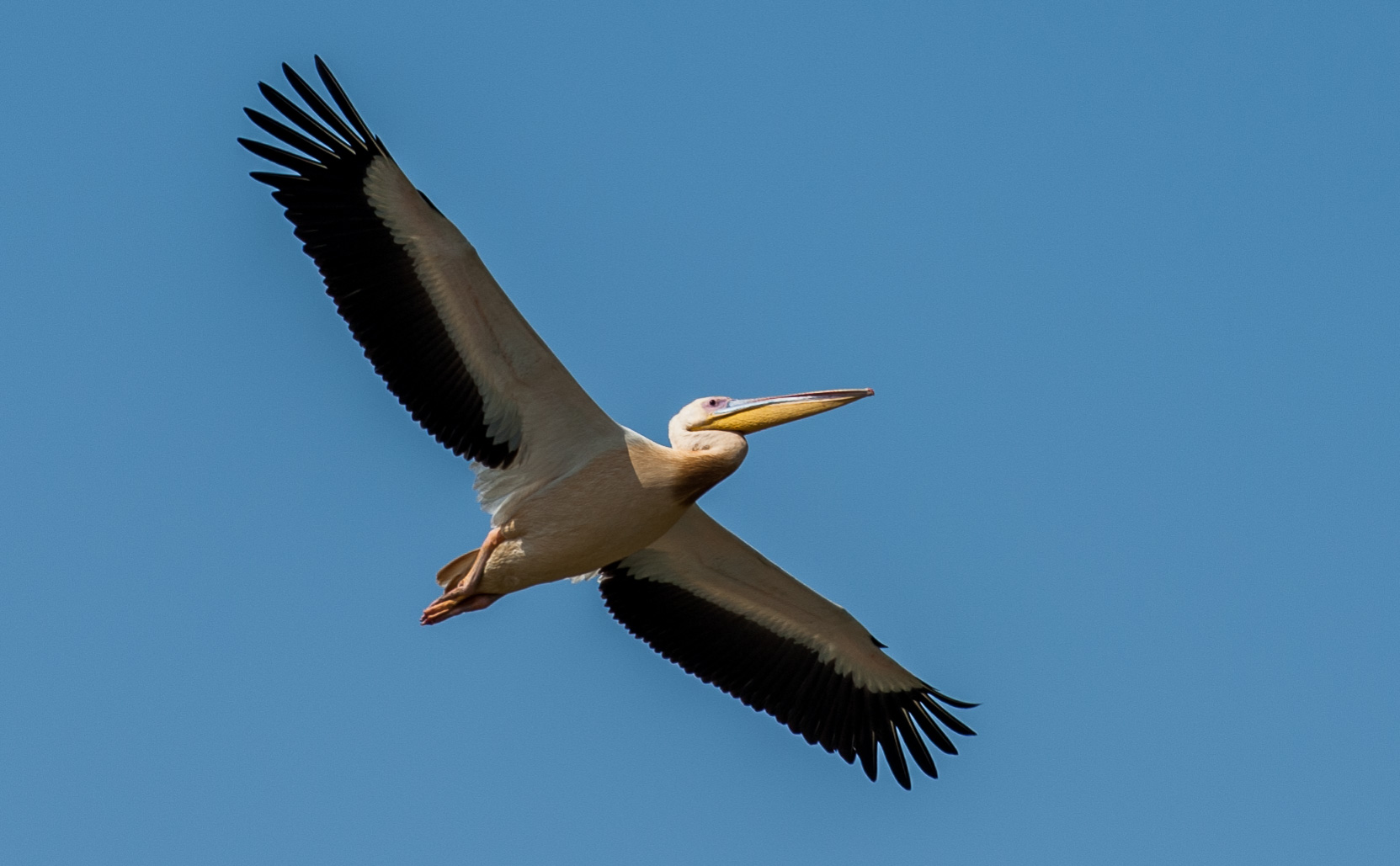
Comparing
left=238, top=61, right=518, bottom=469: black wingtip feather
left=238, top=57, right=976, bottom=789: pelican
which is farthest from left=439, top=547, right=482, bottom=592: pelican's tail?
left=238, top=61, right=518, bottom=469: black wingtip feather

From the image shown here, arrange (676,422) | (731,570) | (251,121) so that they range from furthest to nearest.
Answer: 1. (731,570)
2. (676,422)
3. (251,121)

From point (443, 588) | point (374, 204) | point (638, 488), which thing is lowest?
point (443, 588)

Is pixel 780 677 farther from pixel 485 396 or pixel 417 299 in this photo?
pixel 417 299

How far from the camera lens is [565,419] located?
12430 mm

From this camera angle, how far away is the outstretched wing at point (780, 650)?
547 inches

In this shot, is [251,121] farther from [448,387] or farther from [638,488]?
[638,488]

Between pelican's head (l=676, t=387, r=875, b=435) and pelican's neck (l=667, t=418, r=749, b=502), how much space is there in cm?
28

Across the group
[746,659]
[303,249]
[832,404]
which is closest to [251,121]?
[303,249]

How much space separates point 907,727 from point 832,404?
3092mm

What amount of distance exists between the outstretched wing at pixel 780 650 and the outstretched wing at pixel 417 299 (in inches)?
72.9

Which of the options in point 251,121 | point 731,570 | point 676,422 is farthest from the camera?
point 731,570

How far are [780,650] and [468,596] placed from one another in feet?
9.34

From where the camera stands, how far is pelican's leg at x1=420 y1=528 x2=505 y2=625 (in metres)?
12.4

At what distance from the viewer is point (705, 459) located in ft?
40.2
